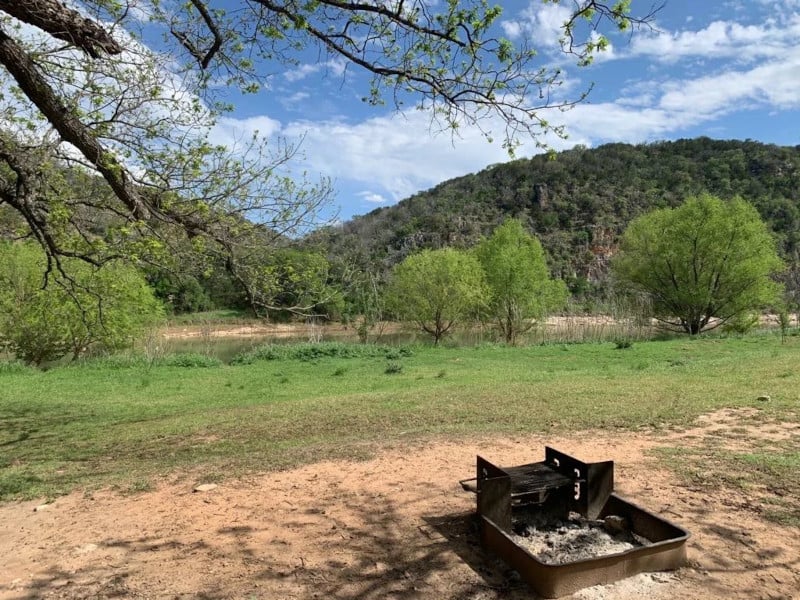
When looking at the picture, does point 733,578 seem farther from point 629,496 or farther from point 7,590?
point 7,590

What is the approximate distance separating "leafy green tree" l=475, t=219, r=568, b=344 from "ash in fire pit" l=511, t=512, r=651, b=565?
28.5 metres

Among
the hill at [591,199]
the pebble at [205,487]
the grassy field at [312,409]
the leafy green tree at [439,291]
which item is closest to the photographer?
the pebble at [205,487]

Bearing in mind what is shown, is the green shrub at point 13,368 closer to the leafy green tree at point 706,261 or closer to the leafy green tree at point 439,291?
the leafy green tree at point 439,291

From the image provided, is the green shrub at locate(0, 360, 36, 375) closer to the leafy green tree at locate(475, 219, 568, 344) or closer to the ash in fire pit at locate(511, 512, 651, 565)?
the ash in fire pit at locate(511, 512, 651, 565)

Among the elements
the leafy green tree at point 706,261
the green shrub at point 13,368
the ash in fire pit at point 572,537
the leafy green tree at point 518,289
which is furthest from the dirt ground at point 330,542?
the leafy green tree at point 706,261

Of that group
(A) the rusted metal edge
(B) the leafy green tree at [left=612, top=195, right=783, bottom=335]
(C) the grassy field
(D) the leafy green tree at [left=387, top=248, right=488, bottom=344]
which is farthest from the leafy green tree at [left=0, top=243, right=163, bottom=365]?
(B) the leafy green tree at [left=612, top=195, right=783, bottom=335]

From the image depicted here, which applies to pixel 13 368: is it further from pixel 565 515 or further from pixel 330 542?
pixel 565 515

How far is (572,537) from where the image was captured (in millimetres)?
3727

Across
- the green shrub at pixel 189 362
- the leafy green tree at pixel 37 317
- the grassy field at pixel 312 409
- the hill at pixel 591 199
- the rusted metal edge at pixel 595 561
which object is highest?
the hill at pixel 591 199

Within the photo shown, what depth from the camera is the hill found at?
69.6m

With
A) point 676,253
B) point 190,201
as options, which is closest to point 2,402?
point 190,201

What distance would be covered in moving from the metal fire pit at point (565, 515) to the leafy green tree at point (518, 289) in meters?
28.3

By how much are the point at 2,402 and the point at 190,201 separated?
9.02 meters

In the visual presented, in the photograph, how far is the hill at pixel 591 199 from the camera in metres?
69.6
